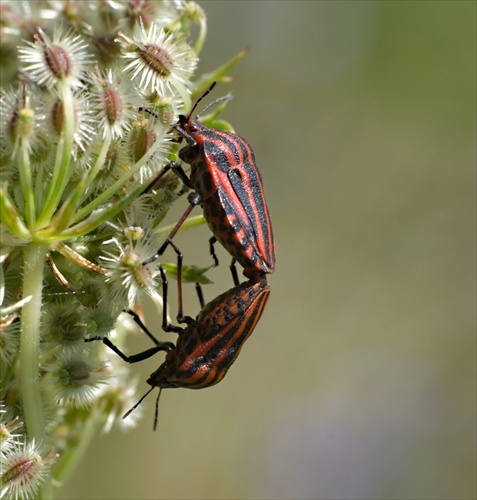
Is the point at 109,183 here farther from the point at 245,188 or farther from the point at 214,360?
the point at 214,360

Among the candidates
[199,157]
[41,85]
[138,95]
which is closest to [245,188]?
[199,157]

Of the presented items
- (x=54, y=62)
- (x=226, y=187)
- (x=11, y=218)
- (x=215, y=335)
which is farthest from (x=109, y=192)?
(x=215, y=335)

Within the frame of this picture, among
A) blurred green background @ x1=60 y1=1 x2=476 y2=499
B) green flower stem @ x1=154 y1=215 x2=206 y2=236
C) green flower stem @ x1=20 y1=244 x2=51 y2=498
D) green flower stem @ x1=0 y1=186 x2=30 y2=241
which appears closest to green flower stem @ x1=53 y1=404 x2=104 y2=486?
green flower stem @ x1=20 y1=244 x2=51 y2=498

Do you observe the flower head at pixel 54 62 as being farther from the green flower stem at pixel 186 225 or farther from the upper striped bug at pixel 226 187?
the green flower stem at pixel 186 225

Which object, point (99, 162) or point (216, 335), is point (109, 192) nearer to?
point (99, 162)

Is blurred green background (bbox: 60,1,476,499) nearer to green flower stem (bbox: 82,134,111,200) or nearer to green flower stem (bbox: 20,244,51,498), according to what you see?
green flower stem (bbox: 20,244,51,498)

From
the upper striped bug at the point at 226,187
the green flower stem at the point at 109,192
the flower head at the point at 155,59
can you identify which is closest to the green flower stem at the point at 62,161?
the green flower stem at the point at 109,192
